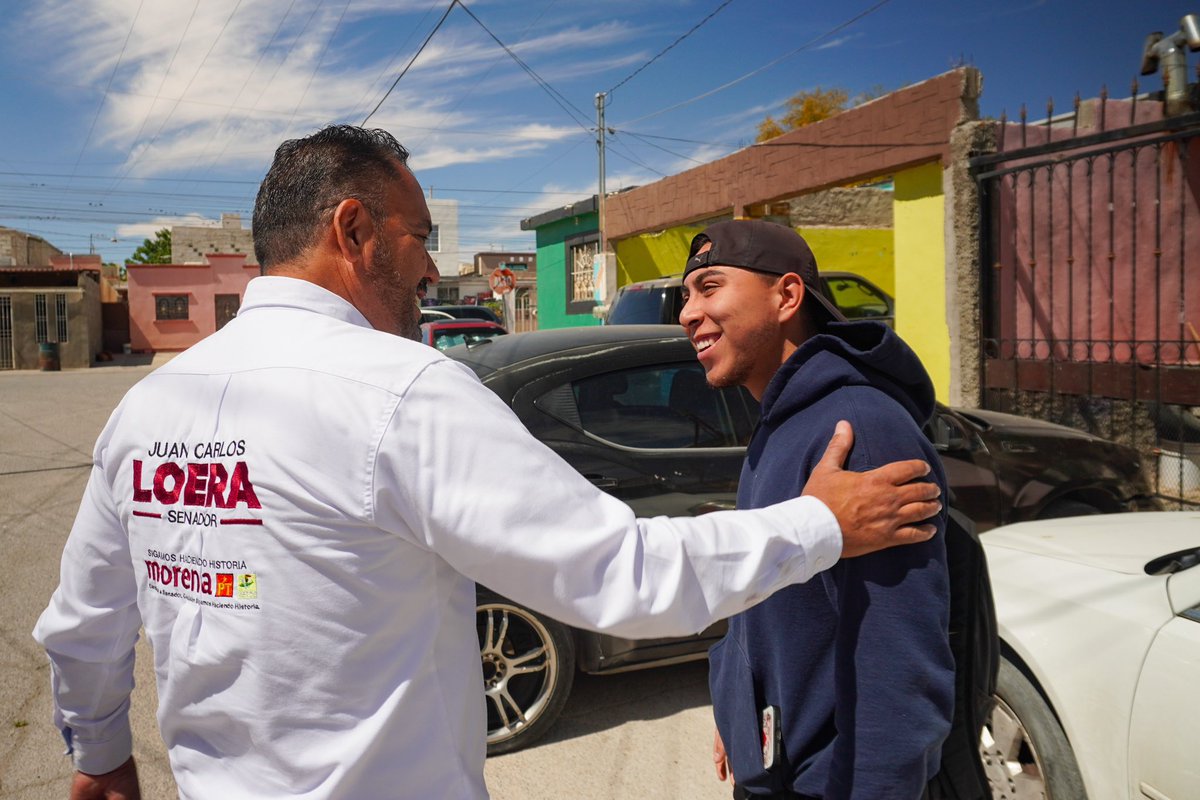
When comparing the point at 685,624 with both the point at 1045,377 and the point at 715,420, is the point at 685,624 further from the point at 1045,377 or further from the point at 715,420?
the point at 1045,377

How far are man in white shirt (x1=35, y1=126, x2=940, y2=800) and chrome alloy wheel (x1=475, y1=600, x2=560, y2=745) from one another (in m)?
2.46

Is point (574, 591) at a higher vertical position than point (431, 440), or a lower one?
lower

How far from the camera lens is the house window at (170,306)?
38219 mm

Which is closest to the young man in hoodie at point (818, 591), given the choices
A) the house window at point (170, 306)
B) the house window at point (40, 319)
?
the house window at point (40, 319)

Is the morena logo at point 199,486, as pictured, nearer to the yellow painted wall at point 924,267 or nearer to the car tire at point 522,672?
the car tire at point 522,672

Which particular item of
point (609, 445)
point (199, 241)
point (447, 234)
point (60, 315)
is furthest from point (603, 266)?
point (447, 234)

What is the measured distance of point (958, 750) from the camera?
68.2 inches

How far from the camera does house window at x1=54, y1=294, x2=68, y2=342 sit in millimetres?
33000

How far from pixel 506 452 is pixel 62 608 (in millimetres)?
1027

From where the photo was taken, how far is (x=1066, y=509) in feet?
17.9

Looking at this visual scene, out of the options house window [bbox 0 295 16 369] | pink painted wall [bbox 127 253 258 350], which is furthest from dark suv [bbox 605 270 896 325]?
pink painted wall [bbox 127 253 258 350]

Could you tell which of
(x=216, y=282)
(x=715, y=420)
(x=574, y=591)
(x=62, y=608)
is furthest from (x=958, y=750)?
(x=216, y=282)

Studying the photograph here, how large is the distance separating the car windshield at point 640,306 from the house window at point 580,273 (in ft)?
34.1

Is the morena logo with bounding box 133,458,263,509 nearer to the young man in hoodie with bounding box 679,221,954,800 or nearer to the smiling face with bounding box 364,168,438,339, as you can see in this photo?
the smiling face with bounding box 364,168,438,339
